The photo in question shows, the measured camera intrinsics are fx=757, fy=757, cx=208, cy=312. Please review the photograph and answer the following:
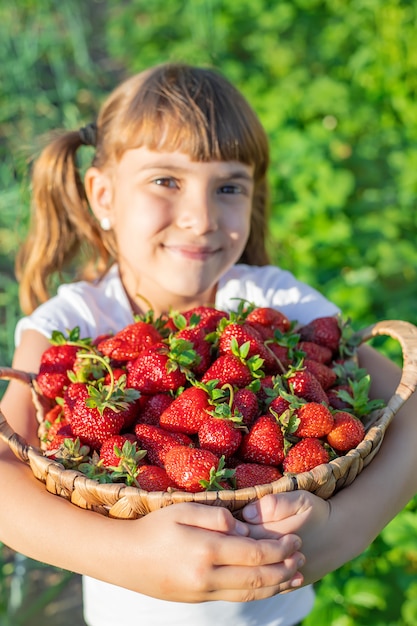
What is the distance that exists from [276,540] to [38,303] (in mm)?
1464

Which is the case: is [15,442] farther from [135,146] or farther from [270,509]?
[135,146]

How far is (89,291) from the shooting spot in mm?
2090

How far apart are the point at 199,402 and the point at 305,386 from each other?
211 mm

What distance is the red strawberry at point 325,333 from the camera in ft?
5.66

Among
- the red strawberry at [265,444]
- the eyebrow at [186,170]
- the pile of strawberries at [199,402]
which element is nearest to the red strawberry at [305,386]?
the pile of strawberries at [199,402]

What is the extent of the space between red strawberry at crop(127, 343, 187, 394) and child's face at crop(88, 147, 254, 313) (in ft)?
1.60

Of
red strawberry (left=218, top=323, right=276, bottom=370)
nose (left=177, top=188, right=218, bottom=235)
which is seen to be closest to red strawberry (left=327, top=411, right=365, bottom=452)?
red strawberry (left=218, top=323, right=276, bottom=370)

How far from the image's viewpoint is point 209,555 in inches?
45.6

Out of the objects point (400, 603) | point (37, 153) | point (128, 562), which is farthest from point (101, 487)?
point (37, 153)

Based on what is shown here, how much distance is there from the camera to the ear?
2.14 m

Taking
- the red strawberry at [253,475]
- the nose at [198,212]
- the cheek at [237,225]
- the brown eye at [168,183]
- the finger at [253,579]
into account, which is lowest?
the finger at [253,579]

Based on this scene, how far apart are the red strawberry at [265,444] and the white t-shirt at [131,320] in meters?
0.42

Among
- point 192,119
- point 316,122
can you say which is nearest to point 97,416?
point 192,119

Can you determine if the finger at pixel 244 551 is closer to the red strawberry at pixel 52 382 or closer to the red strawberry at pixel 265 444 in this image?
the red strawberry at pixel 265 444
